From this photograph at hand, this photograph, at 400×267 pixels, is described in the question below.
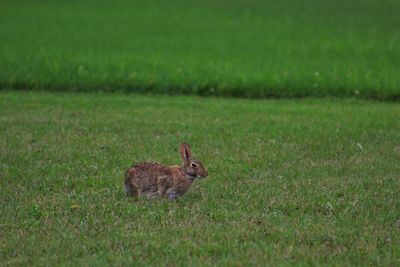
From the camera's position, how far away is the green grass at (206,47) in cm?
1988

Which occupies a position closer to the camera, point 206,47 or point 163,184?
point 163,184

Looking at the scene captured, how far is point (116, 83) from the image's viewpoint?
19922 mm

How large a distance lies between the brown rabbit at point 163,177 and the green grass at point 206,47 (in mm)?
9835

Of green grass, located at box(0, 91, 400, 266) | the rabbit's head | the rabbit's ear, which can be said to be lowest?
green grass, located at box(0, 91, 400, 266)

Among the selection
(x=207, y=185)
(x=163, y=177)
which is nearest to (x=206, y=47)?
(x=207, y=185)

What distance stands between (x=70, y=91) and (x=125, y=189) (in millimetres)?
10079

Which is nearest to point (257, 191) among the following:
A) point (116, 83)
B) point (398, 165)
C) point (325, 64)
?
point (398, 165)

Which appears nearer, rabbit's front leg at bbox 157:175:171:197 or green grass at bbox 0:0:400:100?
rabbit's front leg at bbox 157:175:171:197

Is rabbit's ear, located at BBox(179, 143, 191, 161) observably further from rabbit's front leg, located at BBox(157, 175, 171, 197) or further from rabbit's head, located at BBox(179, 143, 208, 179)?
rabbit's front leg, located at BBox(157, 175, 171, 197)

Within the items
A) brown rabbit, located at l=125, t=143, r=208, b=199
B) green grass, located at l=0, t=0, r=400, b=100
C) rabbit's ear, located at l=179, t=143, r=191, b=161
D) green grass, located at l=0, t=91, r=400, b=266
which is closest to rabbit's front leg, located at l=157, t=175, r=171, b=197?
brown rabbit, located at l=125, t=143, r=208, b=199

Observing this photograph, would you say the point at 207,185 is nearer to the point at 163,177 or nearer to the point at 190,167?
the point at 190,167

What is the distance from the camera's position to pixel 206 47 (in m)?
25.3

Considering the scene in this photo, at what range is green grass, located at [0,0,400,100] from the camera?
1988 centimetres

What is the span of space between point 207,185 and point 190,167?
0.86 metres
